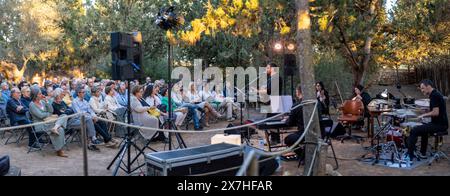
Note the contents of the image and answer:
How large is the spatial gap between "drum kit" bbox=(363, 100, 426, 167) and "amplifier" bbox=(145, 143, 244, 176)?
2371 mm

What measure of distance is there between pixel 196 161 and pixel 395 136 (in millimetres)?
3893

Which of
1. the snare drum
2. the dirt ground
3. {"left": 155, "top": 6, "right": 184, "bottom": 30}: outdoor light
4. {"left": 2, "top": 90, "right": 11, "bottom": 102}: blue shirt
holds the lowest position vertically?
the dirt ground

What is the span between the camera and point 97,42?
907 inches

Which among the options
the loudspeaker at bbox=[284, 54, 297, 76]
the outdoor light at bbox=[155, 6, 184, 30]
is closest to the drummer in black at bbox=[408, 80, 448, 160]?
the loudspeaker at bbox=[284, 54, 297, 76]

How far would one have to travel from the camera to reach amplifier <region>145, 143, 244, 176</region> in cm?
484

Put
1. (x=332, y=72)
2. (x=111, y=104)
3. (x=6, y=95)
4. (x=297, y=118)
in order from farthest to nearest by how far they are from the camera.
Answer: (x=332, y=72), (x=6, y=95), (x=111, y=104), (x=297, y=118)

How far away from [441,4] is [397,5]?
5.08 feet

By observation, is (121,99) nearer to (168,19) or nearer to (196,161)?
(168,19)

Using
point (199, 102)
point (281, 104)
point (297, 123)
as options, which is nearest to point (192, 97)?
point (199, 102)

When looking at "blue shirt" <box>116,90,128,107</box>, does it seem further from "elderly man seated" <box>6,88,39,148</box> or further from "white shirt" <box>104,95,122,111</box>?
"elderly man seated" <box>6,88,39,148</box>

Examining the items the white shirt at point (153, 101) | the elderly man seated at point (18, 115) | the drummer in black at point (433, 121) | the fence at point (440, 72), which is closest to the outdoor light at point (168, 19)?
the white shirt at point (153, 101)

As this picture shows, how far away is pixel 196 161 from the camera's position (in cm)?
498
